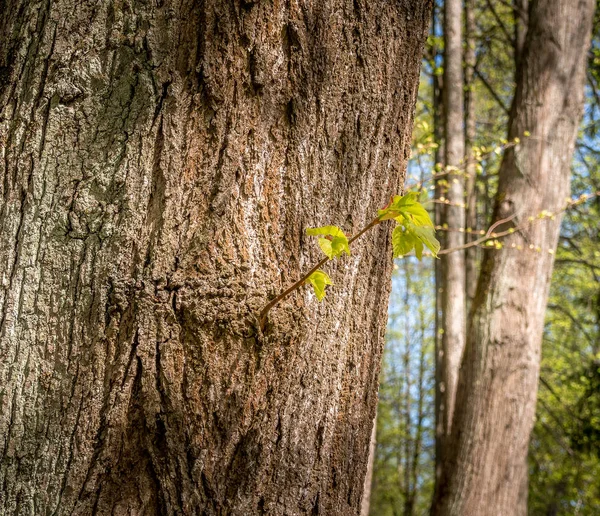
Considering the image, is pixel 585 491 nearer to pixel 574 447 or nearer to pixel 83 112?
pixel 574 447

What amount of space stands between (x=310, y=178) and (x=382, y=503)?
13.0 meters

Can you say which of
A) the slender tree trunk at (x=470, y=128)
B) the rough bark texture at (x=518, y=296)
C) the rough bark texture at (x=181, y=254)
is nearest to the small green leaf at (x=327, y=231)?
the rough bark texture at (x=181, y=254)

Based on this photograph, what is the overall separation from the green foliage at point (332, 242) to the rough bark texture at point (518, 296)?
3.46 m

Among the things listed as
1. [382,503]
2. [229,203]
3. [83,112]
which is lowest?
[382,503]

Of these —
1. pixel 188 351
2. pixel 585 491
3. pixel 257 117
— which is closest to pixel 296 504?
pixel 188 351

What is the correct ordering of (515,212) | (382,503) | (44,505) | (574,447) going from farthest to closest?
(382,503), (574,447), (515,212), (44,505)

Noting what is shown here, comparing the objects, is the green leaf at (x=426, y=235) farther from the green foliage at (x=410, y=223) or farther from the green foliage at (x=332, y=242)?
the green foliage at (x=332, y=242)

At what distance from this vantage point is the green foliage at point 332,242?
1048 millimetres

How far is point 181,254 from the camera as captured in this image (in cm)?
111

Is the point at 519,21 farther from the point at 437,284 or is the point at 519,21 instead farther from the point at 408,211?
the point at 408,211

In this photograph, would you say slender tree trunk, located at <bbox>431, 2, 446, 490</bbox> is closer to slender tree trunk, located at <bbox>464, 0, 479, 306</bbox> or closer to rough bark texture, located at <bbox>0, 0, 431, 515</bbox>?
slender tree trunk, located at <bbox>464, 0, 479, 306</bbox>

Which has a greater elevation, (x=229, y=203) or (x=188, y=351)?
(x=229, y=203)

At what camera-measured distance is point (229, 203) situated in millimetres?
1132

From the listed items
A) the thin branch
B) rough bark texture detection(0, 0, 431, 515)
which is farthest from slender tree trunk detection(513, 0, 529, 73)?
the thin branch
